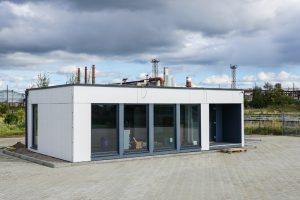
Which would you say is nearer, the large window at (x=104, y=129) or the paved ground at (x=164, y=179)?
the paved ground at (x=164, y=179)

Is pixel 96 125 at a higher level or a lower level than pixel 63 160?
higher

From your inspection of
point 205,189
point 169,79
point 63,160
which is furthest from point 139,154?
point 205,189

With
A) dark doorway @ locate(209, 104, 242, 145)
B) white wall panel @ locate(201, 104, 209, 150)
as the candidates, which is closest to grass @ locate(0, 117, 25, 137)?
dark doorway @ locate(209, 104, 242, 145)

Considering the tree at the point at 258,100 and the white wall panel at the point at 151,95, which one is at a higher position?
the tree at the point at 258,100

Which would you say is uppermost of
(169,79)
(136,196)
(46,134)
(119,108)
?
(169,79)

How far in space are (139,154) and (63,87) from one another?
4.06 meters

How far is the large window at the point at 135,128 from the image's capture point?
648 inches

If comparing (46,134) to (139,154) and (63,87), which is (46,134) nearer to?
(63,87)

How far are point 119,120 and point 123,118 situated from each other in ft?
0.74

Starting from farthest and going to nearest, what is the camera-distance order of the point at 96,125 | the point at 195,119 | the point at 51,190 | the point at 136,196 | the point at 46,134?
the point at 195,119
the point at 46,134
the point at 96,125
the point at 51,190
the point at 136,196

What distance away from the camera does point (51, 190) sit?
10.5 metres

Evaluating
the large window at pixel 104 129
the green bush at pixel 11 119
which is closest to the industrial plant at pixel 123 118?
the large window at pixel 104 129

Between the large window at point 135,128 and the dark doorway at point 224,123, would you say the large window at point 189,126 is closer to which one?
the large window at point 135,128

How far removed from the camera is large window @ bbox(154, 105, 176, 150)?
56.9 ft
